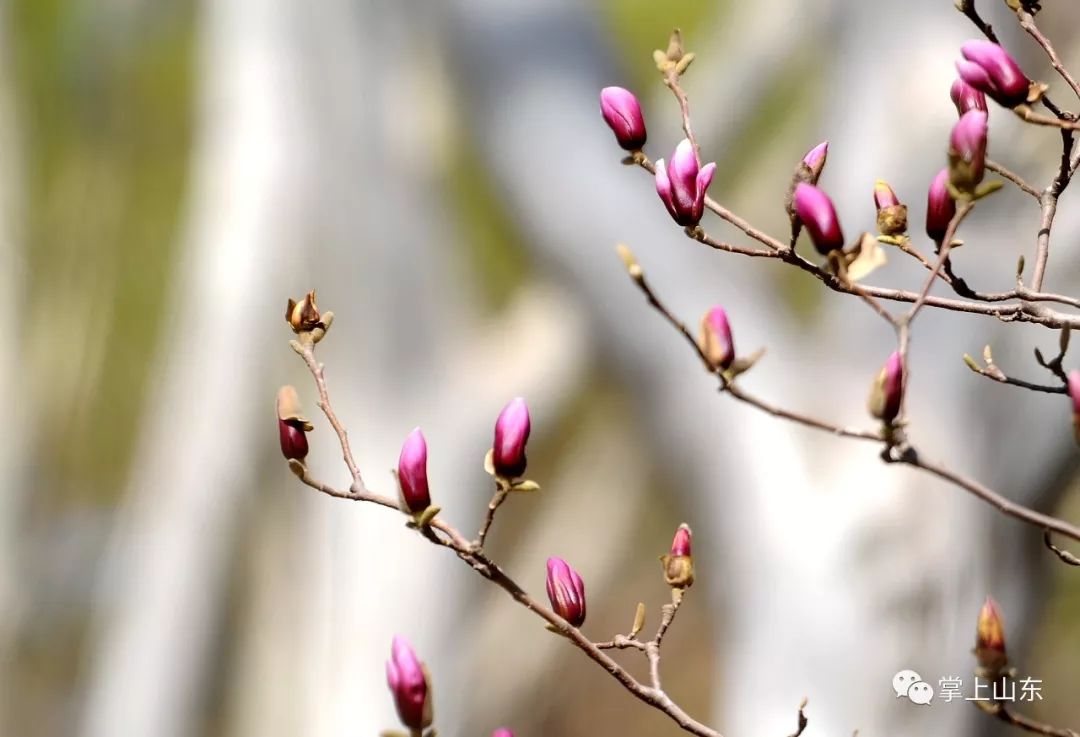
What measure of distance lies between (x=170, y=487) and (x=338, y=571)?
0.19 metres

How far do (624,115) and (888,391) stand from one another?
0.45 ft

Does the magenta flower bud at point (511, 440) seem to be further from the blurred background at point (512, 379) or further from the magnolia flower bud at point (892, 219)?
the blurred background at point (512, 379)

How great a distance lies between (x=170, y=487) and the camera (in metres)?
0.95

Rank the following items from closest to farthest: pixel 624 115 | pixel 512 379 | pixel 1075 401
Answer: pixel 1075 401 < pixel 624 115 < pixel 512 379

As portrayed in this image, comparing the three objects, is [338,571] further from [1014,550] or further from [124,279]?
[124,279]

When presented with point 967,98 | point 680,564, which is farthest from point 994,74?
point 680,564

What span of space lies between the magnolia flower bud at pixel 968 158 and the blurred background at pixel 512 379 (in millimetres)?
570

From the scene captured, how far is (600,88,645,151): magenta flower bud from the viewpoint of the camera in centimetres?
29

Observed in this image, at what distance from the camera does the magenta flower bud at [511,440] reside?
0.24m

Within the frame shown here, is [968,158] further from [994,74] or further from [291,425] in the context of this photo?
[291,425]

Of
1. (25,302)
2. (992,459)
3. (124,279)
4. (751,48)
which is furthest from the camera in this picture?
(124,279)

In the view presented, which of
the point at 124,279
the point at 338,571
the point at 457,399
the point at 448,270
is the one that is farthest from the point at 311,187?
the point at 124,279

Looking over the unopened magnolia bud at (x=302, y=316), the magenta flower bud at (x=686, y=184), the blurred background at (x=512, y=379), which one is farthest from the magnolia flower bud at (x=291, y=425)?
the blurred background at (x=512, y=379)

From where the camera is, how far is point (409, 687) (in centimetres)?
20
